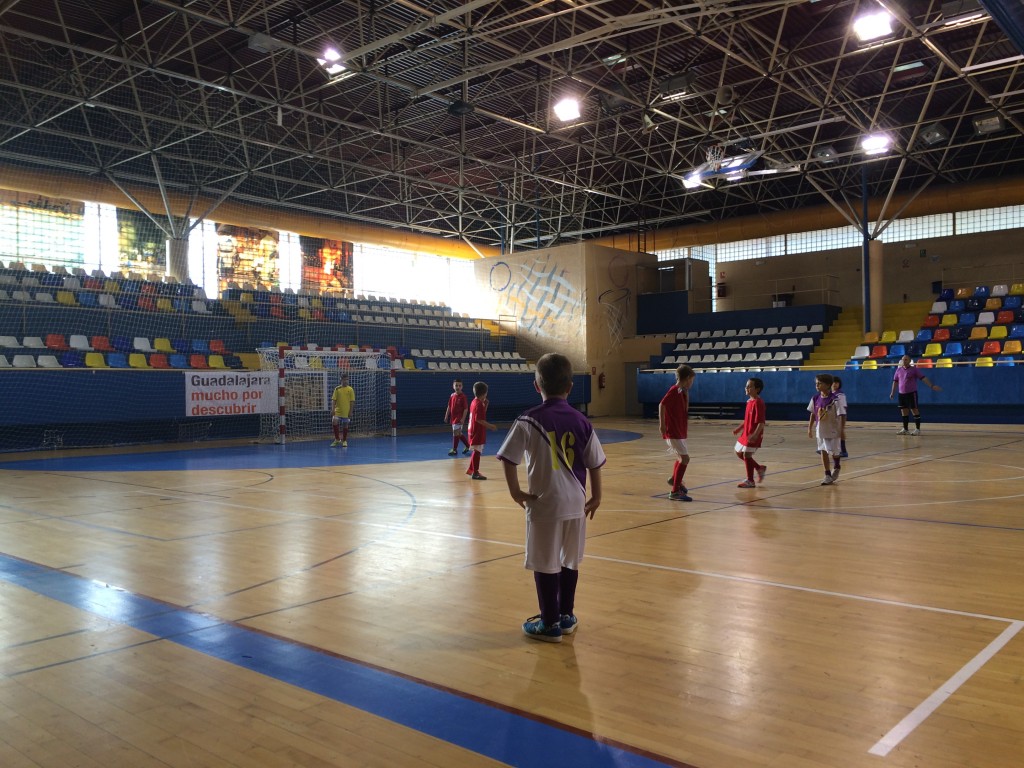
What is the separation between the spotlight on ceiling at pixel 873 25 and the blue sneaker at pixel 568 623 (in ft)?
55.4

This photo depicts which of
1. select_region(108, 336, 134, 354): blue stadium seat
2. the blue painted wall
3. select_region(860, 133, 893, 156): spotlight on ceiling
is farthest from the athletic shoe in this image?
select_region(860, 133, 893, 156): spotlight on ceiling

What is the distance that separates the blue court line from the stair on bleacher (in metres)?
24.1

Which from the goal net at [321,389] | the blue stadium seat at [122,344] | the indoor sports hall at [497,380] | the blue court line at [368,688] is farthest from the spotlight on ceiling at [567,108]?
the blue court line at [368,688]

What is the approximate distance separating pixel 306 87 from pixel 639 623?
2084 centimetres

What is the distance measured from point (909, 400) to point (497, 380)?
1282 cm

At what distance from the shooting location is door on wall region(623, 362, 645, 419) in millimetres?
31484

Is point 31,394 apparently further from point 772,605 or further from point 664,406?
point 772,605

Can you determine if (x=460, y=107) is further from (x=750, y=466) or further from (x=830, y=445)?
(x=830, y=445)

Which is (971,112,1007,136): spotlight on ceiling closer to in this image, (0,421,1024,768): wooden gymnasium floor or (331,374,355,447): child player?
(0,421,1024,768): wooden gymnasium floor

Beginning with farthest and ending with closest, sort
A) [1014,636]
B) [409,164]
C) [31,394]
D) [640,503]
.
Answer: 1. [409,164]
2. [31,394]
3. [640,503]
4. [1014,636]

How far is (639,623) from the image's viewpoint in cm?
454

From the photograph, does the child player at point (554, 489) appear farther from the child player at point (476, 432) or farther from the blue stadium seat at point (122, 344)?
the blue stadium seat at point (122, 344)

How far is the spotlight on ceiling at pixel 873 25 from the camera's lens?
16.9 meters

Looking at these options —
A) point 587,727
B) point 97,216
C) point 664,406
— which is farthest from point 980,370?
point 97,216
